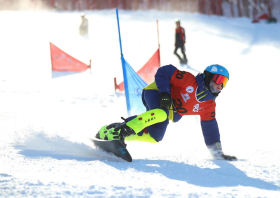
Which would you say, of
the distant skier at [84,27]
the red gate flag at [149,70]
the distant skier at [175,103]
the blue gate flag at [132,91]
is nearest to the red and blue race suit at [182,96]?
the distant skier at [175,103]

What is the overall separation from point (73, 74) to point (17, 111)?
383 centimetres

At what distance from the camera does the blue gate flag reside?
613 cm

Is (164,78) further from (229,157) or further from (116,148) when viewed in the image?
(229,157)

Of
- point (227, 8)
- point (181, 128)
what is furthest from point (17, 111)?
point (227, 8)

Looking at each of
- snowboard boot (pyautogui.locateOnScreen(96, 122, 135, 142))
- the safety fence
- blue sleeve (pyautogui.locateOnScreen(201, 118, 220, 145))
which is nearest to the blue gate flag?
blue sleeve (pyautogui.locateOnScreen(201, 118, 220, 145))

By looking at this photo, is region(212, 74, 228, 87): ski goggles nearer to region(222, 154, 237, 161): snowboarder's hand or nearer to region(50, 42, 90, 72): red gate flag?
region(222, 154, 237, 161): snowboarder's hand

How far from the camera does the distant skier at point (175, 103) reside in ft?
13.0

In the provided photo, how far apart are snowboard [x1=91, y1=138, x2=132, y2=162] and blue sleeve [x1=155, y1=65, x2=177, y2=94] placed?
696 mm

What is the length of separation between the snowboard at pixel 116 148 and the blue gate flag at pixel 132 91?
215 centimetres

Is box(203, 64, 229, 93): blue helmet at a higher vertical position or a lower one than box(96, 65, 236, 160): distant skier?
higher

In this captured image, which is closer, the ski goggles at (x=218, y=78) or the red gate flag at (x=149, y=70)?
the ski goggles at (x=218, y=78)

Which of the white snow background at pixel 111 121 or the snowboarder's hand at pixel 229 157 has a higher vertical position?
the white snow background at pixel 111 121

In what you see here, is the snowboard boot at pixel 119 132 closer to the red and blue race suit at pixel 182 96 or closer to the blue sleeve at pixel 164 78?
the red and blue race suit at pixel 182 96

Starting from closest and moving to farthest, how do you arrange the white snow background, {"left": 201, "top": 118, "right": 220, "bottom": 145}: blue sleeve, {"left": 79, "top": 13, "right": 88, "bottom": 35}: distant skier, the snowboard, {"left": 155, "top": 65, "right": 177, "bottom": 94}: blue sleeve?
the white snow background, the snowboard, {"left": 155, "top": 65, "right": 177, "bottom": 94}: blue sleeve, {"left": 201, "top": 118, "right": 220, "bottom": 145}: blue sleeve, {"left": 79, "top": 13, "right": 88, "bottom": 35}: distant skier
